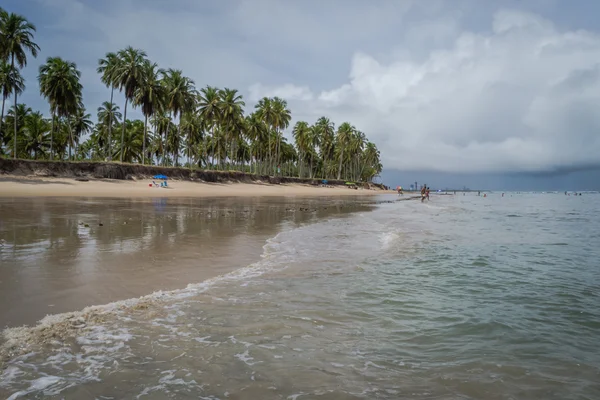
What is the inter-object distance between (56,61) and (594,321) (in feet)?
201

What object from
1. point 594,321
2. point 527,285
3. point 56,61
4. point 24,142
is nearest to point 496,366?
point 594,321

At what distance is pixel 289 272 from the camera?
7.05 m

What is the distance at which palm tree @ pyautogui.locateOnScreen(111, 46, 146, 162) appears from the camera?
49.6m

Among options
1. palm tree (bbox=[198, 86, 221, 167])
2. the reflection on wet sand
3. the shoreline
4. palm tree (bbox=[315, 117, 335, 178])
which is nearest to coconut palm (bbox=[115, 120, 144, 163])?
palm tree (bbox=[198, 86, 221, 167])

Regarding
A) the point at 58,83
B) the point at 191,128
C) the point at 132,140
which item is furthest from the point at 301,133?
the point at 58,83

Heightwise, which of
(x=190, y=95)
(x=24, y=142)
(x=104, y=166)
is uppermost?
(x=190, y=95)

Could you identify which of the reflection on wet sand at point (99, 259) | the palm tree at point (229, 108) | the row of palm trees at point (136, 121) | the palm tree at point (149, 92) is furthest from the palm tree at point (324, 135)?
the reflection on wet sand at point (99, 259)

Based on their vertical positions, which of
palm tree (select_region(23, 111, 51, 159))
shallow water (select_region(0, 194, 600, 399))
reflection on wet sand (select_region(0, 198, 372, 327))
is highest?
palm tree (select_region(23, 111, 51, 159))

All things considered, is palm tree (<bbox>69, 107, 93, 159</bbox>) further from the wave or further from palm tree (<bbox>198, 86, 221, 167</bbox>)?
the wave

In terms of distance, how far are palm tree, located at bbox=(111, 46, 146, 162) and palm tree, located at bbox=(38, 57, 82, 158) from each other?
5.73 meters

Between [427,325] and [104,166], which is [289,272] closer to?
[427,325]

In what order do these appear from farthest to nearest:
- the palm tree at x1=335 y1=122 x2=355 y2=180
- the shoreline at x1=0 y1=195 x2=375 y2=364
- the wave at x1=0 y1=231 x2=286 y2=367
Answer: the palm tree at x1=335 y1=122 x2=355 y2=180 → the shoreline at x1=0 y1=195 x2=375 y2=364 → the wave at x1=0 y1=231 x2=286 y2=367

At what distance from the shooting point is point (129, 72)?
4972cm

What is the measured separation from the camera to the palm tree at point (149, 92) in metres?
50.9
